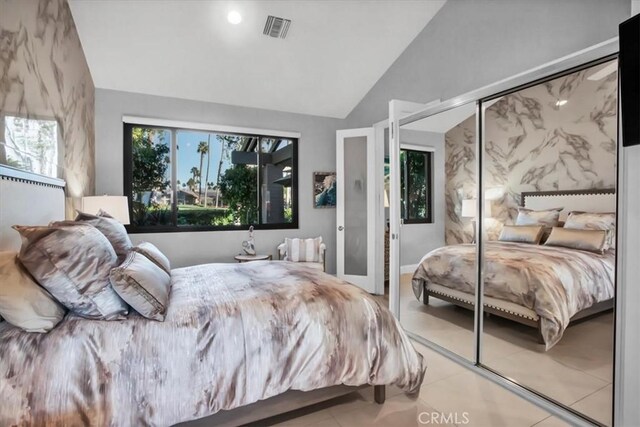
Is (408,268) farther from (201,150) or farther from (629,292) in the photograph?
(201,150)

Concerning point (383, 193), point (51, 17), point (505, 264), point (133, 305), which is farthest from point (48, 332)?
point (383, 193)

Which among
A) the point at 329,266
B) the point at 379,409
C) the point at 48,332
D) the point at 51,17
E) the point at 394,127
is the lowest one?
the point at 379,409

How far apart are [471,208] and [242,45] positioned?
115 inches

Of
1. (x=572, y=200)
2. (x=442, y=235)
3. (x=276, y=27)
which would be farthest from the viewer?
(x=276, y=27)

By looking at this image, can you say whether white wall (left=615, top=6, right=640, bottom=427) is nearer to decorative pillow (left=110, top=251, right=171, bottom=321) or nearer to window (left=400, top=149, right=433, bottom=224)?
window (left=400, top=149, right=433, bottom=224)

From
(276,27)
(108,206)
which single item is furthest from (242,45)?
(108,206)

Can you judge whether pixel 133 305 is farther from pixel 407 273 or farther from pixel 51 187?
pixel 407 273

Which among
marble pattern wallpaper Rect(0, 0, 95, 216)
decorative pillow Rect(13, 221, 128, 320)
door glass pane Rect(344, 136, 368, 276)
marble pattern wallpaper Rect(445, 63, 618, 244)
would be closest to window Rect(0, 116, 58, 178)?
marble pattern wallpaper Rect(0, 0, 95, 216)

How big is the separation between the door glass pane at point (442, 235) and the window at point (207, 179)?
81.6 inches

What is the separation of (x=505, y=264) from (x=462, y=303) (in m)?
0.58

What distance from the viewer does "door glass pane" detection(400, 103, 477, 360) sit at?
102 inches

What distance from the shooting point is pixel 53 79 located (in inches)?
92.3

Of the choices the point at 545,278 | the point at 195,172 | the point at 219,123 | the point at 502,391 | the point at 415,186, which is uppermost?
the point at 219,123

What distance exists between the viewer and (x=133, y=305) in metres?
1.51
